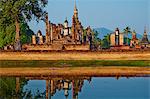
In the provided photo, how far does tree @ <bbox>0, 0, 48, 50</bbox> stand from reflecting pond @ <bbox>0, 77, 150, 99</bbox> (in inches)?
896

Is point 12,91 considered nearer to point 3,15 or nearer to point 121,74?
point 121,74

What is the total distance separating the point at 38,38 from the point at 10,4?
4.91m

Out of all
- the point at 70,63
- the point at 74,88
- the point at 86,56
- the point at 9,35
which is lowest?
the point at 74,88

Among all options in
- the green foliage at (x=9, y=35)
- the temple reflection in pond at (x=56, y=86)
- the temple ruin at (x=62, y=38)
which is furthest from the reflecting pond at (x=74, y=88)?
the green foliage at (x=9, y=35)

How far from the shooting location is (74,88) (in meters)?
24.1

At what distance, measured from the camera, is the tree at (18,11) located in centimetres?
5066

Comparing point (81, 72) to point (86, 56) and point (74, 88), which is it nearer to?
point (74, 88)

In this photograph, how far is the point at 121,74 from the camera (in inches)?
1143

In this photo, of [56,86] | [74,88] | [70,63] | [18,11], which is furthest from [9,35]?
[74,88]

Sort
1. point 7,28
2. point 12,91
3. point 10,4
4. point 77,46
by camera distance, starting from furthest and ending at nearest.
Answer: point 7,28, point 10,4, point 77,46, point 12,91

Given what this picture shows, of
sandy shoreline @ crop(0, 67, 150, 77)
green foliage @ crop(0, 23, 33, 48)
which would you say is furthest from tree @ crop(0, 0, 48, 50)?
sandy shoreline @ crop(0, 67, 150, 77)

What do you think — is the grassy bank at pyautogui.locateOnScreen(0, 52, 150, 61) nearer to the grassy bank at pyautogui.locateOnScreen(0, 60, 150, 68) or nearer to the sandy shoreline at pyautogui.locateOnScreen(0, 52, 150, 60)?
the sandy shoreline at pyautogui.locateOnScreen(0, 52, 150, 60)

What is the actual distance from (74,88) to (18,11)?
28.1m

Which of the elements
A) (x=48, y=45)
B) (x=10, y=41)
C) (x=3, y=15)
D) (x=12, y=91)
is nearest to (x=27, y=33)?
(x=10, y=41)
